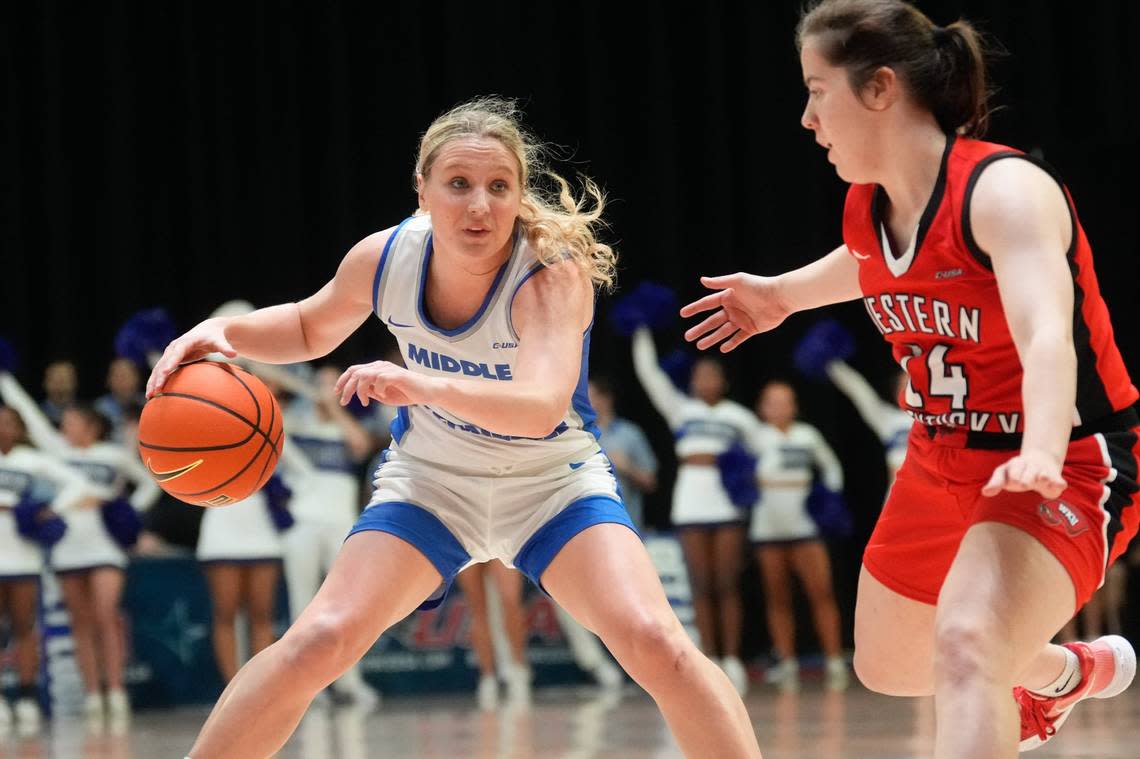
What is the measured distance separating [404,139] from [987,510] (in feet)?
28.0

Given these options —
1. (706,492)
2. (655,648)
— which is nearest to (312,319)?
(655,648)

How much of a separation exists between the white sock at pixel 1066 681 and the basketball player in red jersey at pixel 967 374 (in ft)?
1.52

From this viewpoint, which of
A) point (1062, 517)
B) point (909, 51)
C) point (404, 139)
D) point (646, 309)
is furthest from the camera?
point (404, 139)

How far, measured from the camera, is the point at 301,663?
3.03 m

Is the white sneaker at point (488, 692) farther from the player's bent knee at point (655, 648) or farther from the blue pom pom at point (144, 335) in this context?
the player's bent knee at point (655, 648)

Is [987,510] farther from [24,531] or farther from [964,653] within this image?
[24,531]

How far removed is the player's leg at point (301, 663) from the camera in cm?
303

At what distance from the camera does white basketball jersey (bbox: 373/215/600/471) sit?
11.0ft

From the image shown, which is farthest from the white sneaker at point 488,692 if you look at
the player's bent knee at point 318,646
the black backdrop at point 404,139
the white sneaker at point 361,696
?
the player's bent knee at point 318,646

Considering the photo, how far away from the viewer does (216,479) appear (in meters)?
3.30

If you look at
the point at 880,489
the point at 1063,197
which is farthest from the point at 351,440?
the point at 1063,197

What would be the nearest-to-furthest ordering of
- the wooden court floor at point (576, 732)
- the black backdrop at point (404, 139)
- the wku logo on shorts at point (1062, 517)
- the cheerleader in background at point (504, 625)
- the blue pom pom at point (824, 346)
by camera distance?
1. the wku logo on shorts at point (1062, 517)
2. the wooden court floor at point (576, 732)
3. the cheerleader in background at point (504, 625)
4. the blue pom pom at point (824, 346)
5. the black backdrop at point (404, 139)

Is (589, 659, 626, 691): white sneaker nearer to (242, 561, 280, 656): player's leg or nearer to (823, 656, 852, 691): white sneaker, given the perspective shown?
(823, 656, 852, 691): white sneaker

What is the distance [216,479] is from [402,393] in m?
0.66
